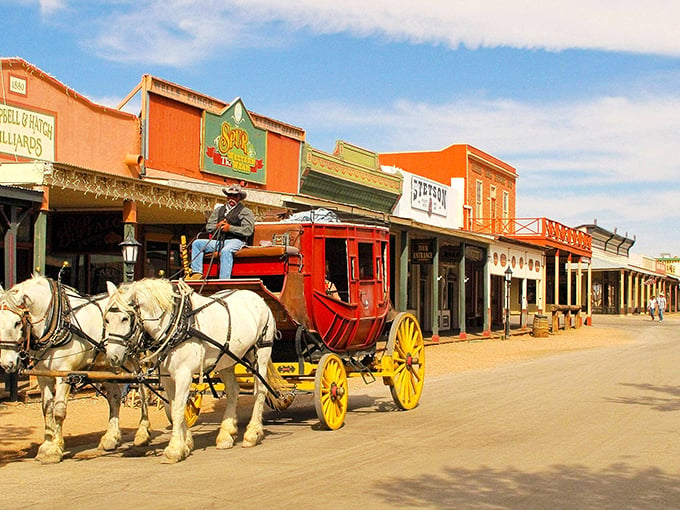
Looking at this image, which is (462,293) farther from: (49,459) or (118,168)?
(49,459)

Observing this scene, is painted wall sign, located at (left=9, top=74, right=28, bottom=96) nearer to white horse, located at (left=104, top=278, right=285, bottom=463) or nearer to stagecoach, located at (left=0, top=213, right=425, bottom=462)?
stagecoach, located at (left=0, top=213, right=425, bottom=462)

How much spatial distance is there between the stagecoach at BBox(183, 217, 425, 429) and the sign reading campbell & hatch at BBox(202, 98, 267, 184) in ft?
27.4

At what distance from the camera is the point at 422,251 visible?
2856cm

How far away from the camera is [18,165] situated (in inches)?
524

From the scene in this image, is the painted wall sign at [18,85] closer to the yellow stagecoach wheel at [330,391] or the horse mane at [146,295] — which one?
the yellow stagecoach wheel at [330,391]

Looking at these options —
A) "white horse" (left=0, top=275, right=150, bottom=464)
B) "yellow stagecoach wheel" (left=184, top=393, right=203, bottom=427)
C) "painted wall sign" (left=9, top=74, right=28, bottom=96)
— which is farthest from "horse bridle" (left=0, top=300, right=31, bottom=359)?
"painted wall sign" (left=9, top=74, right=28, bottom=96)

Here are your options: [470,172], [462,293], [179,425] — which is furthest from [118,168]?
[470,172]

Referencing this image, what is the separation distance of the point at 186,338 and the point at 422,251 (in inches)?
792

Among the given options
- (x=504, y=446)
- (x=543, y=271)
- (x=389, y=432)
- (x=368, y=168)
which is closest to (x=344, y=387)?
(x=389, y=432)

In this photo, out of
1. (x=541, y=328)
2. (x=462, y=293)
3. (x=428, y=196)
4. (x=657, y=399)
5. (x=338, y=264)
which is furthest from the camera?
(x=541, y=328)

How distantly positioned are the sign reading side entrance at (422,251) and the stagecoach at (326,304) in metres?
15.3

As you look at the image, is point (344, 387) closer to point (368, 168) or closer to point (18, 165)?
point (18, 165)

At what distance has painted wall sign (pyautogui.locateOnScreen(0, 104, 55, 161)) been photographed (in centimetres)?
1536

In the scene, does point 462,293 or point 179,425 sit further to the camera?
point 462,293
